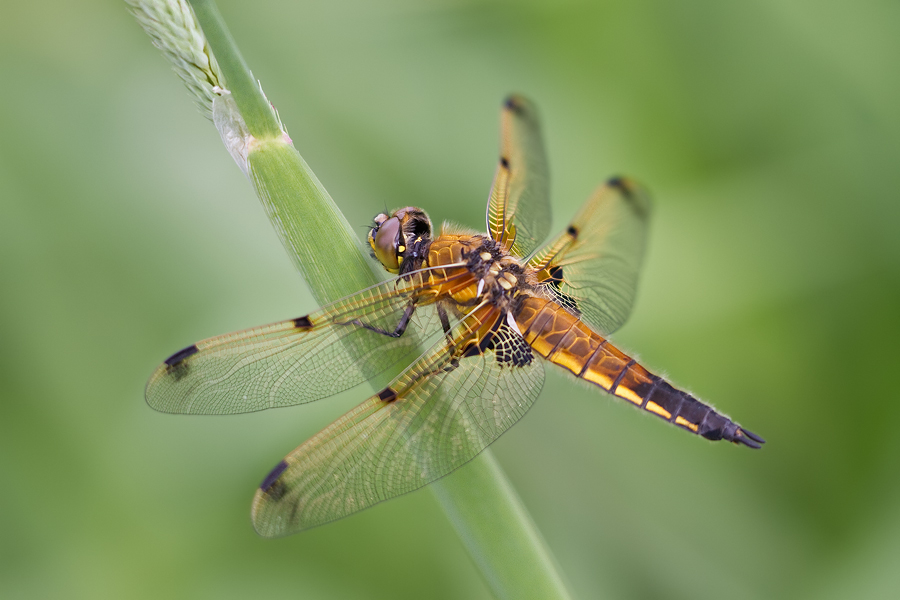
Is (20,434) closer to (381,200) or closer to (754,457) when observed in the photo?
(381,200)

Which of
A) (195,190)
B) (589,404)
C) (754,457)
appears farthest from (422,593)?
(195,190)

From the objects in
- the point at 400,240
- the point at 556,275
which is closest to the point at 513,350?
the point at 556,275

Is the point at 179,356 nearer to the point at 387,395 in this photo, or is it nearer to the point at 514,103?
the point at 387,395

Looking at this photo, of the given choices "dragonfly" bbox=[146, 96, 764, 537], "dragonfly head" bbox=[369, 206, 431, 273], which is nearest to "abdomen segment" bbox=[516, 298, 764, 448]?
"dragonfly" bbox=[146, 96, 764, 537]

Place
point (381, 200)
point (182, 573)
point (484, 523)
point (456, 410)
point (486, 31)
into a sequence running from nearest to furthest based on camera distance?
point (484, 523)
point (456, 410)
point (182, 573)
point (381, 200)
point (486, 31)

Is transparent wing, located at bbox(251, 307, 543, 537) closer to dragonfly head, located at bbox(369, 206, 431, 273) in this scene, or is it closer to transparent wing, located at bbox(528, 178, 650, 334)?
dragonfly head, located at bbox(369, 206, 431, 273)

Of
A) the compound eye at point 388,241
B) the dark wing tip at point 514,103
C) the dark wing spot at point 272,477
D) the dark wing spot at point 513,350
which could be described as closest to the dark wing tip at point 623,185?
the dark wing tip at point 514,103
